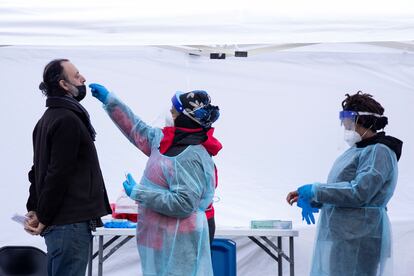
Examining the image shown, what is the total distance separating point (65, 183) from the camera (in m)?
2.83

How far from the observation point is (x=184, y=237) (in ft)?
10.4

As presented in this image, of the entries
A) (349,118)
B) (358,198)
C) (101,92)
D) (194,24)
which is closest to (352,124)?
(349,118)

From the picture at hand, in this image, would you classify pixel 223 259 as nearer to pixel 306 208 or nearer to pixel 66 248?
pixel 306 208

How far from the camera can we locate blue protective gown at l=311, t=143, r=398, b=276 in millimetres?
3584

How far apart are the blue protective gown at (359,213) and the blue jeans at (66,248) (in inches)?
50.2

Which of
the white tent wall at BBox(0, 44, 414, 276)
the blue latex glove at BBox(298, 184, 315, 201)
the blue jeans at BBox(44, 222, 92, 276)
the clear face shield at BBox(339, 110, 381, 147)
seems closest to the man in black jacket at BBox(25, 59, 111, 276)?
the blue jeans at BBox(44, 222, 92, 276)

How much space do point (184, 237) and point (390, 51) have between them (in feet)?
7.87

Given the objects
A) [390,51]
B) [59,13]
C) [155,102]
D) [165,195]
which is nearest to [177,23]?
[59,13]

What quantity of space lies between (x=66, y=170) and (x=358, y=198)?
4.81 ft

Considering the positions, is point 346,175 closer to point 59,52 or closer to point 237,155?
point 237,155

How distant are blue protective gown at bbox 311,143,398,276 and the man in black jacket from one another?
123 cm

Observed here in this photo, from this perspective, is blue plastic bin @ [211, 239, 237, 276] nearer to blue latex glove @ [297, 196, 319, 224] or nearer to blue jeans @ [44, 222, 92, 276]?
blue latex glove @ [297, 196, 319, 224]

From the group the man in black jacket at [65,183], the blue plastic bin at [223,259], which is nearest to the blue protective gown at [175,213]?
the man in black jacket at [65,183]

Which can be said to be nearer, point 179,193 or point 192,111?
point 179,193
